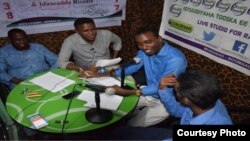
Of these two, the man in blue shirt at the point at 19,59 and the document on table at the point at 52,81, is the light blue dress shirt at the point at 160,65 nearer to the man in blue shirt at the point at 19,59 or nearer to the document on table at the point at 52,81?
the document on table at the point at 52,81

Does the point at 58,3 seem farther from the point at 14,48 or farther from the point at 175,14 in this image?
the point at 175,14

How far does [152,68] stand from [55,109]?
1144mm

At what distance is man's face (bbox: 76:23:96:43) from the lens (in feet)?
10.2

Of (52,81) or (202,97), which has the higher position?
(202,97)

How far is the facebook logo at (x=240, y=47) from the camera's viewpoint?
113 inches

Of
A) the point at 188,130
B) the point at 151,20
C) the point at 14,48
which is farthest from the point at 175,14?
the point at 188,130

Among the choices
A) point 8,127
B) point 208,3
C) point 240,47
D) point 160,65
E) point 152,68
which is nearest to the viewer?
point 8,127

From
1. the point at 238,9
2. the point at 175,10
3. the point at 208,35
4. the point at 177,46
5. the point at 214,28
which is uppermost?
the point at 238,9

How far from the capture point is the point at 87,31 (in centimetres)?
315

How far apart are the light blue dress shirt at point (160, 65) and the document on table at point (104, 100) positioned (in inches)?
13.1

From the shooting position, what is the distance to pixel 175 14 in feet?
11.7

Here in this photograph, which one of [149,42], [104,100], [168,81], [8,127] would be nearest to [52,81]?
[104,100]

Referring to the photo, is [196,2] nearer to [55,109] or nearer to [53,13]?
[53,13]

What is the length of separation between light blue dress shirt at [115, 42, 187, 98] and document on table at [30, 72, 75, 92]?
553mm
